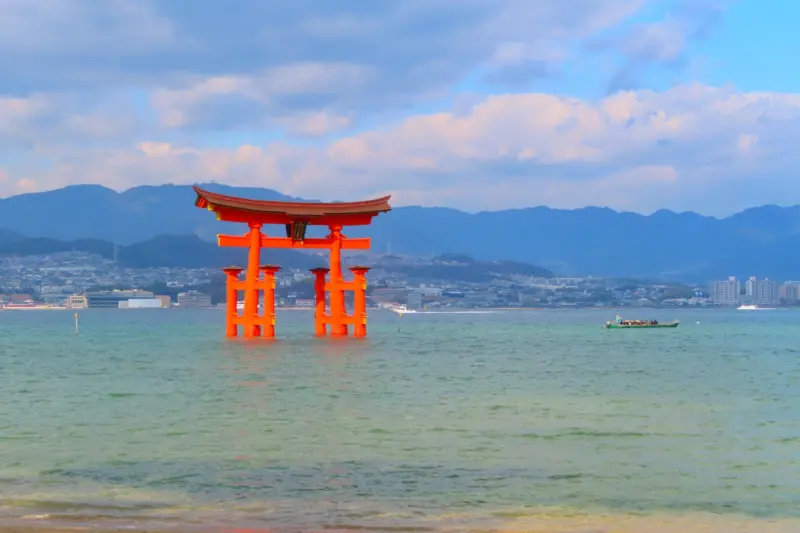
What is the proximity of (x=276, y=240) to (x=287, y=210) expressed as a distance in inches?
72.1

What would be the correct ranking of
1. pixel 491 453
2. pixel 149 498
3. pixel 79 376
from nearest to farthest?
pixel 149 498 → pixel 491 453 → pixel 79 376

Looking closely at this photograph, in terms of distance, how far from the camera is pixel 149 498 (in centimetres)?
1477

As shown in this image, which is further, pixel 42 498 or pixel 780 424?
pixel 780 424

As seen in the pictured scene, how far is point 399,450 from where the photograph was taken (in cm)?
1938

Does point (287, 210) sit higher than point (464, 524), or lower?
higher

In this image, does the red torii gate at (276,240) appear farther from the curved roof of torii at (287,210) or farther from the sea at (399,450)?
the sea at (399,450)

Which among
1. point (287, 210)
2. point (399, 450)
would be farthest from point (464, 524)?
point (287, 210)

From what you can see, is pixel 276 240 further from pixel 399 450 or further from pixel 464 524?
pixel 464 524

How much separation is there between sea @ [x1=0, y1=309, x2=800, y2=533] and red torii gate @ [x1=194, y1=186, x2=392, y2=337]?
1487 centimetres

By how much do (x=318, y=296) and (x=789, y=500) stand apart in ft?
157

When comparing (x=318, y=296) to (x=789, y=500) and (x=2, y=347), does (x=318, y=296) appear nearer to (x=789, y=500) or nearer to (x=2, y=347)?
(x=2, y=347)

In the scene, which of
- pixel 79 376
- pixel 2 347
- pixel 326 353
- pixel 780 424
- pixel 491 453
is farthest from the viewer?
pixel 2 347

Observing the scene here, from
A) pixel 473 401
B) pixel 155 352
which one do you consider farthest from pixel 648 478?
pixel 155 352

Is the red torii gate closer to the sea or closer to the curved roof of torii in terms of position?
the curved roof of torii
